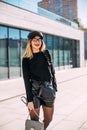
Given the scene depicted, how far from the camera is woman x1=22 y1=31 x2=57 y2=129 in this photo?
445cm

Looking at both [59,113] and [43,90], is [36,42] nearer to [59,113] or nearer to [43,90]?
[43,90]

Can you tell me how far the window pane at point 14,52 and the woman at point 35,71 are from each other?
1590 cm

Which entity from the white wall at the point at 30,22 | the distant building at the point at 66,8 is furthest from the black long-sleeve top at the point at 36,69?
the distant building at the point at 66,8

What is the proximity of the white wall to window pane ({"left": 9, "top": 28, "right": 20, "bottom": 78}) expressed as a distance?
2.00ft

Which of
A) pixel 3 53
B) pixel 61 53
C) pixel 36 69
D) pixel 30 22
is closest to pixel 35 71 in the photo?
pixel 36 69

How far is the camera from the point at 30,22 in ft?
76.1

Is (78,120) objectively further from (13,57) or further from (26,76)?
(13,57)

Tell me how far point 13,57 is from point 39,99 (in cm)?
1650

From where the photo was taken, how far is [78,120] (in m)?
7.73

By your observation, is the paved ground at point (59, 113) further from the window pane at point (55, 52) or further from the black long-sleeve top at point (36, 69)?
the window pane at point (55, 52)

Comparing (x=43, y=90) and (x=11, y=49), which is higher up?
(x=11, y=49)

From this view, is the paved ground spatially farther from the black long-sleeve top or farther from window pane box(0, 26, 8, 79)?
window pane box(0, 26, 8, 79)

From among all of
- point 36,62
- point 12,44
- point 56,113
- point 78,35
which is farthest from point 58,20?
point 36,62

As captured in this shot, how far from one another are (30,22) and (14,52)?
3.26m
